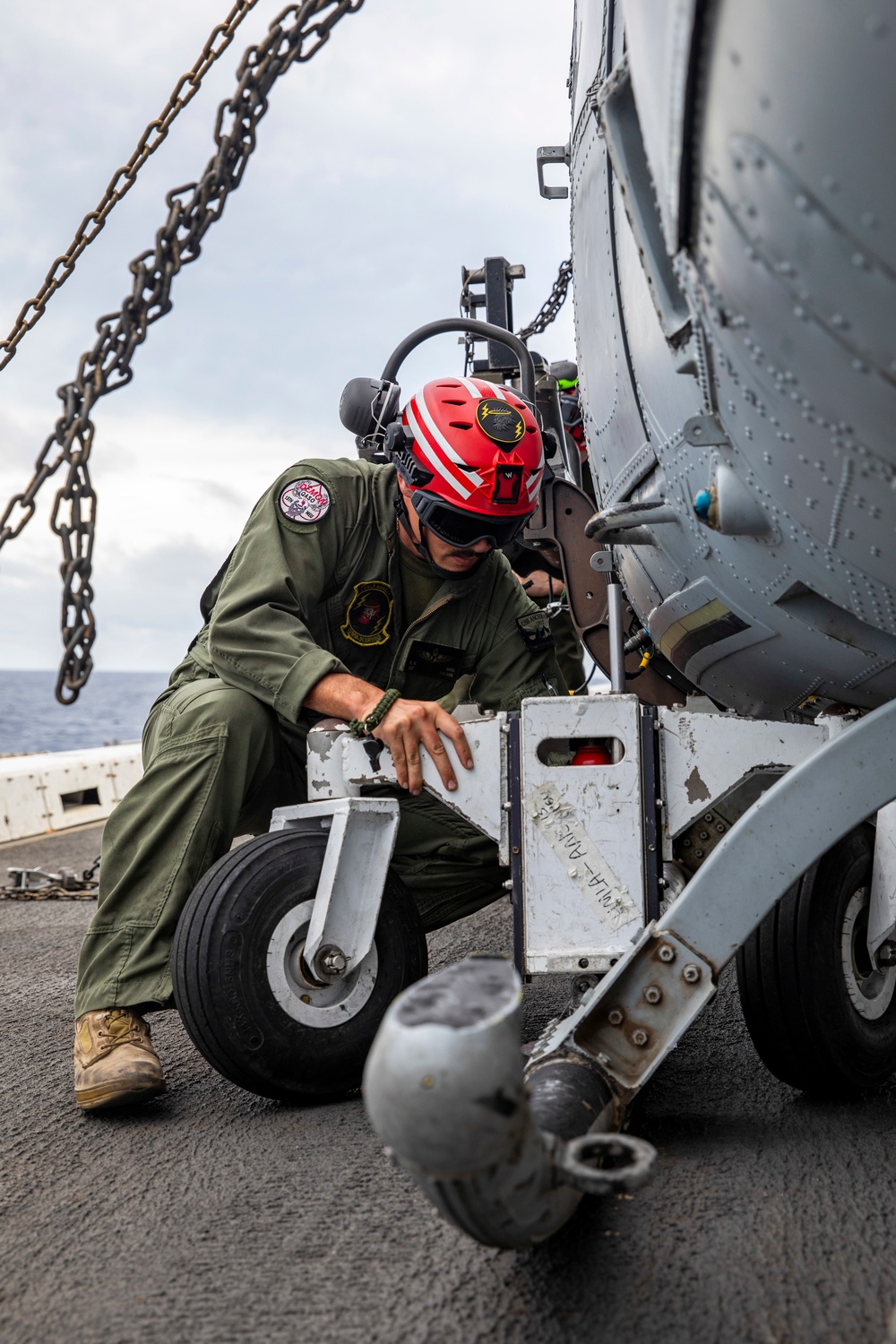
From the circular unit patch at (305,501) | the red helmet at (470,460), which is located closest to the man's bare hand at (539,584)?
the red helmet at (470,460)

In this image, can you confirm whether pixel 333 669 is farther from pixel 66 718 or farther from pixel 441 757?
pixel 66 718

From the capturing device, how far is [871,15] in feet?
2.30

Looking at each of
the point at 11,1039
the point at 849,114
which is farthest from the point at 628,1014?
the point at 11,1039

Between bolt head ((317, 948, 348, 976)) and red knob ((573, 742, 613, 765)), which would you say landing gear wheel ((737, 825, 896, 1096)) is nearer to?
red knob ((573, 742, 613, 765))

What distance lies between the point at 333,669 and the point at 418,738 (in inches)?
11.2

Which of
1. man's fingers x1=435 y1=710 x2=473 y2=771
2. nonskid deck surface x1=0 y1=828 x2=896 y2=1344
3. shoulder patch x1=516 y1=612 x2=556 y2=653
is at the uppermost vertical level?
shoulder patch x1=516 y1=612 x2=556 y2=653

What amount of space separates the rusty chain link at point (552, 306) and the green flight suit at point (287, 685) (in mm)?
2214

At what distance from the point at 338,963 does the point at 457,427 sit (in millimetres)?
1118

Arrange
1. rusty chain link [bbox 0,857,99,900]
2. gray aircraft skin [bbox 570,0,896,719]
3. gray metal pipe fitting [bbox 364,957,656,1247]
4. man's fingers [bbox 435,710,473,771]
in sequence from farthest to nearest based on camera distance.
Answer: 1. rusty chain link [bbox 0,857,99,900]
2. man's fingers [bbox 435,710,473,771]
3. gray metal pipe fitting [bbox 364,957,656,1247]
4. gray aircraft skin [bbox 570,0,896,719]

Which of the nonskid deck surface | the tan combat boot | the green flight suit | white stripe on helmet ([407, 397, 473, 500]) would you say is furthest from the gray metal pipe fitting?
white stripe on helmet ([407, 397, 473, 500])

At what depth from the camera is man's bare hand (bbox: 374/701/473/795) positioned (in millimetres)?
1853

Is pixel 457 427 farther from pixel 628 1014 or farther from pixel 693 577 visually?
pixel 628 1014

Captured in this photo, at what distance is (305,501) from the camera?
7.67ft

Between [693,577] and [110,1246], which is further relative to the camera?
A: [693,577]
